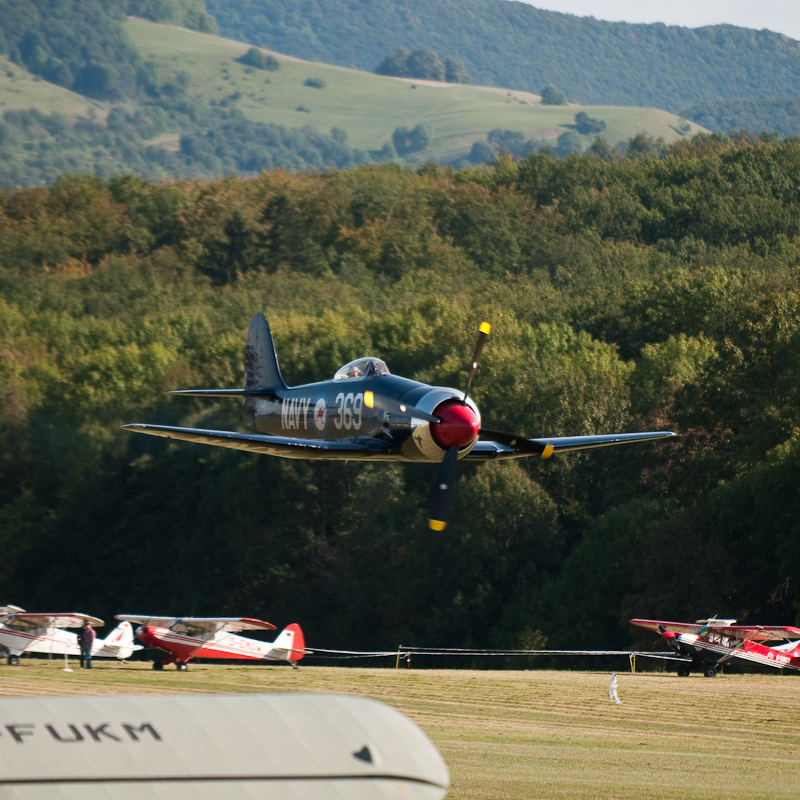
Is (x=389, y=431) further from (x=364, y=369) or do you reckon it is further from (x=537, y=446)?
(x=537, y=446)

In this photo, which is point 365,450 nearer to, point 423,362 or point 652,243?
point 423,362

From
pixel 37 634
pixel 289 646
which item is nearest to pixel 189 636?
pixel 289 646

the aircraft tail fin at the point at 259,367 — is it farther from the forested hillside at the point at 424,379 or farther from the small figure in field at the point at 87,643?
the forested hillside at the point at 424,379

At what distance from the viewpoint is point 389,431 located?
1892cm

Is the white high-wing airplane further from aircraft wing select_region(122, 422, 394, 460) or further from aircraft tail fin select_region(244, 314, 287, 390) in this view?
aircraft wing select_region(122, 422, 394, 460)

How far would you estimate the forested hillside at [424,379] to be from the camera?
53438 mm

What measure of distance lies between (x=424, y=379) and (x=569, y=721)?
1685 inches

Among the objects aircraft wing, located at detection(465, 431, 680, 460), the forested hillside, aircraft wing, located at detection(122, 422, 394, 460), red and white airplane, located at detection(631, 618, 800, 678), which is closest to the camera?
aircraft wing, located at detection(122, 422, 394, 460)

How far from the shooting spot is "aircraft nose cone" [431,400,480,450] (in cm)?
1811

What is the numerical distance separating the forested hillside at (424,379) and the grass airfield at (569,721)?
55.3 ft

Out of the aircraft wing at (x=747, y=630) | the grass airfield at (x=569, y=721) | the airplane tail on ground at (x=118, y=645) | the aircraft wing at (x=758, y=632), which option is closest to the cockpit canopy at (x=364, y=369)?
the grass airfield at (x=569, y=721)

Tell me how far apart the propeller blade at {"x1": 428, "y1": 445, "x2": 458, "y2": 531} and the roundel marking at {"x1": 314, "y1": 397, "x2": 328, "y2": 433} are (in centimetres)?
328

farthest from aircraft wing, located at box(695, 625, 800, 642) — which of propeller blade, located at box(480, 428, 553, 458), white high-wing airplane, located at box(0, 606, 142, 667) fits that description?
white high-wing airplane, located at box(0, 606, 142, 667)

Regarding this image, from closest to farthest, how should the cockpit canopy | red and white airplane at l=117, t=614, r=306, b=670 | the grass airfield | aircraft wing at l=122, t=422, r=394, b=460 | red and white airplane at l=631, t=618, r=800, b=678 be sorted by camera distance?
the grass airfield
aircraft wing at l=122, t=422, r=394, b=460
the cockpit canopy
red and white airplane at l=631, t=618, r=800, b=678
red and white airplane at l=117, t=614, r=306, b=670
